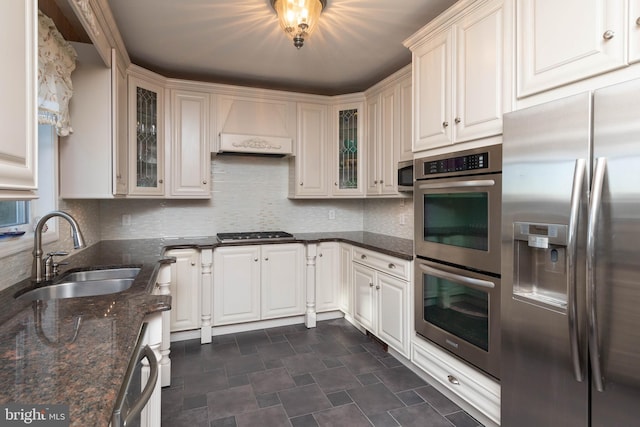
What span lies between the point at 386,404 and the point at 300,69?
277cm

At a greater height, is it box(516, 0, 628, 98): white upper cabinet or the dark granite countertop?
box(516, 0, 628, 98): white upper cabinet

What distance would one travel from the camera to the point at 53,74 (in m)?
1.68

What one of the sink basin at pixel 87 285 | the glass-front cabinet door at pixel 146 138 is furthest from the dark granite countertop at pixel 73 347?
the glass-front cabinet door at pixel 146 138

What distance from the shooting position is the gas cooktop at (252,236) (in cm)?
321

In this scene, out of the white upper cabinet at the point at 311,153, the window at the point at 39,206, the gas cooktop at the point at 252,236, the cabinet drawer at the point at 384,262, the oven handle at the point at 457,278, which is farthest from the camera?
the white upper cabinet at the point at 311,153

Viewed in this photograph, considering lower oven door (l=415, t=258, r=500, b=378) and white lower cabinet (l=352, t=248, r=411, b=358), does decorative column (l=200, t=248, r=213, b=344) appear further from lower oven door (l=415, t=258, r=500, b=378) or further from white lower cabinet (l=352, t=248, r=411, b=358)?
lower oven door (l=415, t=258, r=500, b=378)

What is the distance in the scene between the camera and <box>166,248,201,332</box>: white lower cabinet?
9.64 feet

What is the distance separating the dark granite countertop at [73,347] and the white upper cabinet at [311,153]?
6.69ft

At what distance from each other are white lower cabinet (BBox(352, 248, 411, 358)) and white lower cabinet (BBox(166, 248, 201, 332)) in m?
1.45

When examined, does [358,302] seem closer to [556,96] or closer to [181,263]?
[181,263]

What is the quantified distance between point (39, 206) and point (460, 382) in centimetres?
270

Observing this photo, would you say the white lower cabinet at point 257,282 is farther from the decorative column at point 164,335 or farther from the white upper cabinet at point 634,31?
the white upper cabinet at point 634,31

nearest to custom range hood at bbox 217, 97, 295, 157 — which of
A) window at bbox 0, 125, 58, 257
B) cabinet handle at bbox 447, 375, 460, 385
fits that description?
window at bbox 0, 125, 58, 257

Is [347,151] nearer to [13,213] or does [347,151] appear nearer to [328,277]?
[328,277]
